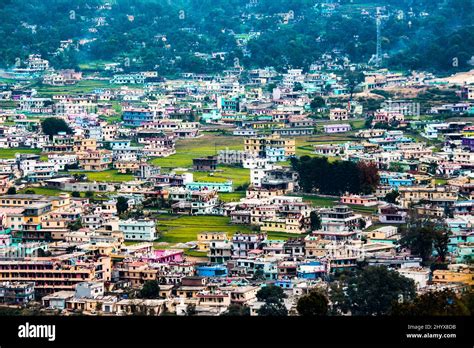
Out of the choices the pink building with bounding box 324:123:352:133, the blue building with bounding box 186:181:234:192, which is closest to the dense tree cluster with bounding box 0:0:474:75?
the pink building with bounding box 324:123:352:133

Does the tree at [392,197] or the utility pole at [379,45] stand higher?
the utility pole at [379,45]

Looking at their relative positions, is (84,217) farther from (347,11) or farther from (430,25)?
(347,11)

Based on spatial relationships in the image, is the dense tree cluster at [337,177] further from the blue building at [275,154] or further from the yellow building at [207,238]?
the yellow building at [207,238]

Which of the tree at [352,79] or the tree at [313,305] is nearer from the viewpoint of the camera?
the tree at [313,305]

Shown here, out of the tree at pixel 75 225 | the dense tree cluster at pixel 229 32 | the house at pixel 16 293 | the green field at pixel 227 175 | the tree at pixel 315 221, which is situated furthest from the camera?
Result: the dense tree cluster at pixel 229 32

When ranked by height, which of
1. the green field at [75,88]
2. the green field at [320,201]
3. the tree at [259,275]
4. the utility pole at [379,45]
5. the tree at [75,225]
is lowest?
the tree at [259,275]

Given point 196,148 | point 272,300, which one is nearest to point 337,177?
point 196,148

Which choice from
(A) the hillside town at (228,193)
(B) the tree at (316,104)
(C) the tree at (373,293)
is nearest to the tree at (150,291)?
(A) the hillside town at (228,193)
